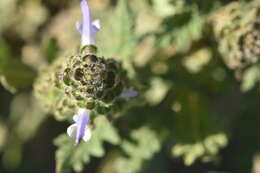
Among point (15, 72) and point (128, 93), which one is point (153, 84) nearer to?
point (128, 93)

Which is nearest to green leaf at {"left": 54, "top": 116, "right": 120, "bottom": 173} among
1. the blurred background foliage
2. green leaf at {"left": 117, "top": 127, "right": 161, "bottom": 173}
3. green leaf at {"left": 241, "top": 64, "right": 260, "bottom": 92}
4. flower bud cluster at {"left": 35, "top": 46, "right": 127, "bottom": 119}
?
the blurred background foliage

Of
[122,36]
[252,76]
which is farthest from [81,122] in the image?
[252,76]

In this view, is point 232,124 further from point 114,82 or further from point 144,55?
point 114,82

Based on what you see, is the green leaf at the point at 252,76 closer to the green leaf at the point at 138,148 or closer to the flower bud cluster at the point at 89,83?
the green leaf at the point at 138,148

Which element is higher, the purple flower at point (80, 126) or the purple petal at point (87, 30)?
the purple petal at point (87, 30)

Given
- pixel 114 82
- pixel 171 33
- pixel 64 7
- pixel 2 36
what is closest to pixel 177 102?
pixel 171 33

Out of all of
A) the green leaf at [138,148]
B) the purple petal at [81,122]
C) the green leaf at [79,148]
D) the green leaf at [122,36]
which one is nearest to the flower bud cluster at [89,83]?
the purple petal at [81,122]
